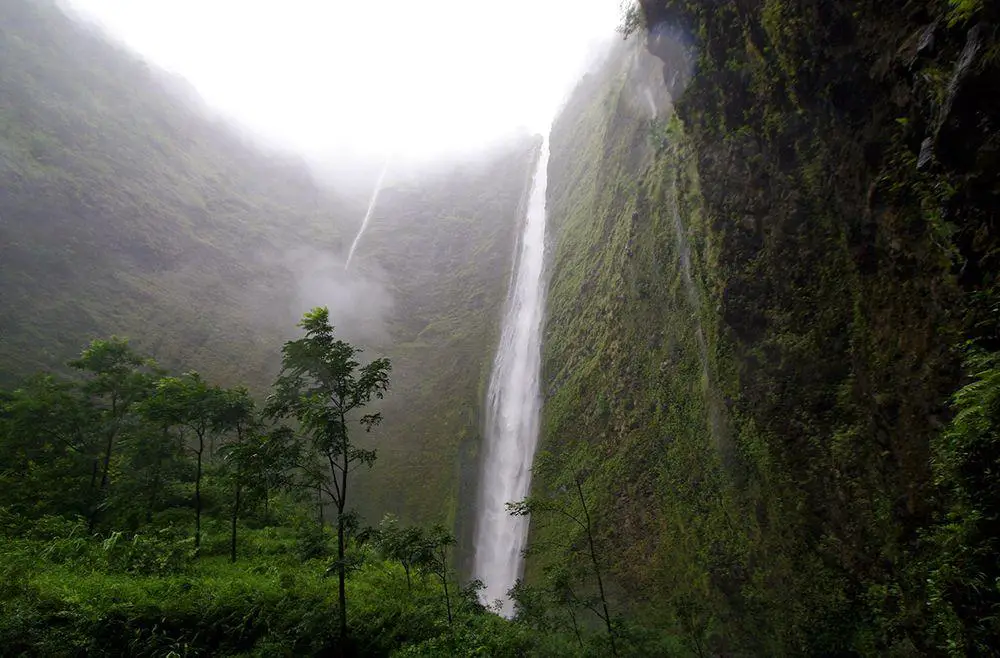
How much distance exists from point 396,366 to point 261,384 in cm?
751

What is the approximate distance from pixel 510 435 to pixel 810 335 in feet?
47.2

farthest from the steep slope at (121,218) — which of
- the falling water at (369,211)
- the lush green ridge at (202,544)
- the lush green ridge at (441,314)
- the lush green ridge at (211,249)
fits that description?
the lush green ridge at (202,544)

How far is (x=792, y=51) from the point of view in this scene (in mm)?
8102

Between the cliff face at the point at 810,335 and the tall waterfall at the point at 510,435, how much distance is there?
355 centimetres

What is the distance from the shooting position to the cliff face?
534cm

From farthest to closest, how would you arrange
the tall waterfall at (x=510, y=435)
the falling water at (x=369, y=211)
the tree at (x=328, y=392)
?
the falling water at (x=369, y=211), the tall waterfall at (x=510, y=435), the tree at (x=328, y=392)

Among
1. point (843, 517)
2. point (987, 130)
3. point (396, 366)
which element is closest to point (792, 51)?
point (987, 130)

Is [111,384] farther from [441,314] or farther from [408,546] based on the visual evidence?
[441,314]

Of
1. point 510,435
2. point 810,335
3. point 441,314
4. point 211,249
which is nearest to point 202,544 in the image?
point 510,435

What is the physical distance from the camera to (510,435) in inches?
827

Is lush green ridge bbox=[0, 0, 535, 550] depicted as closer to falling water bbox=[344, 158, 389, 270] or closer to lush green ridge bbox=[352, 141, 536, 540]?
lush green ridge bbox=[352, 141, 536, 540]

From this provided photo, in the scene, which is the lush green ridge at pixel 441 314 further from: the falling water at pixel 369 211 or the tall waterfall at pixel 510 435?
the tall waterfall at pixel 510 435

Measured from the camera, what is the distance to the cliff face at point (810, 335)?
534 centimetres

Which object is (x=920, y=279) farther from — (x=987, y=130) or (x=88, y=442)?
(x=88, y=442)
